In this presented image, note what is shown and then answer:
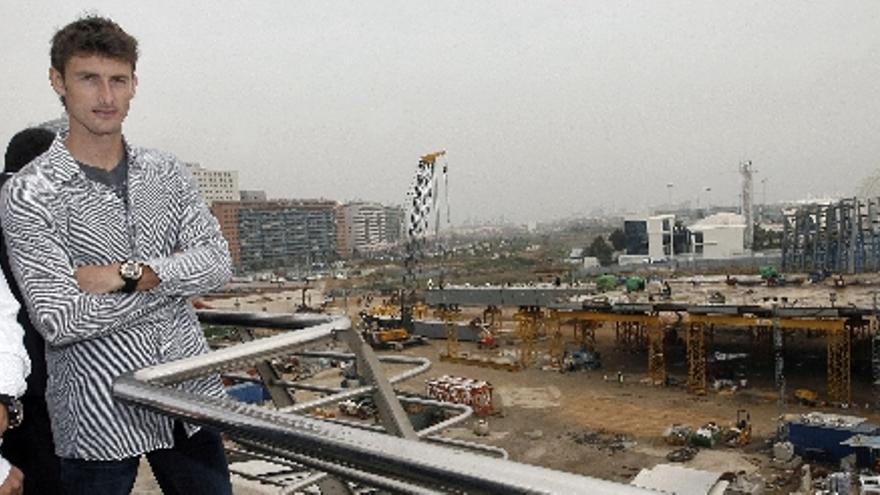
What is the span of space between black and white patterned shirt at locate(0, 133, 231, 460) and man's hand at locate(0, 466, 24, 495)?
7 cm

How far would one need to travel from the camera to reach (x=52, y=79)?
1310 mm

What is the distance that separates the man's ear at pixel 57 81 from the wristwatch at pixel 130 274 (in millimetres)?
343

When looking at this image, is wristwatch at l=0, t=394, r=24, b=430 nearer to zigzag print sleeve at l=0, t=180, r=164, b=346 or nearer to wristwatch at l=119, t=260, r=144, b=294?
zigzag print sleeve at l=0, t=180, r=164, b=346

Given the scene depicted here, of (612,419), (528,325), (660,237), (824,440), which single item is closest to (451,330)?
(528,325)

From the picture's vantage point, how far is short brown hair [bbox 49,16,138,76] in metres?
1.26

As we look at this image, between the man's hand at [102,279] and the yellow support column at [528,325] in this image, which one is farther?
the yellow support column at [528,325]

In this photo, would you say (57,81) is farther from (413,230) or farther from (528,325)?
(413,230)

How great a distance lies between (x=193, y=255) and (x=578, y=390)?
66.9 feet

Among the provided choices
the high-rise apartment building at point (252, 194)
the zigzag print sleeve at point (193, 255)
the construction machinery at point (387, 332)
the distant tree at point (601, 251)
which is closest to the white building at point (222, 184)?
the high-rise apartment building at point (252, 194)

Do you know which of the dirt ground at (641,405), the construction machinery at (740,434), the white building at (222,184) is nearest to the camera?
the dirt ground at (641,405)

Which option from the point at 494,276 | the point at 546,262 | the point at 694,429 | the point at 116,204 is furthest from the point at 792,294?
the point at 546,262

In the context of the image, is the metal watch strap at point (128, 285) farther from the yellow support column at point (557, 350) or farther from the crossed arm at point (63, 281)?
the yellow support column at point (557, 350)

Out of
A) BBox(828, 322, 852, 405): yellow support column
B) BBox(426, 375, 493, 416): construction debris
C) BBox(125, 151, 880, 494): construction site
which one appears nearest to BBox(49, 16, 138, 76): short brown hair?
BBox(125, 151, 880, 494): construction site

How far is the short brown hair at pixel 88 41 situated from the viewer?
1258mm
